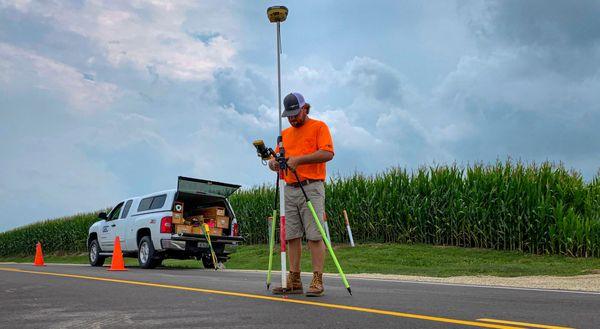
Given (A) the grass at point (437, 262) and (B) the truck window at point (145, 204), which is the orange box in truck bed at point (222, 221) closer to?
(B) the truck window at point (145, 204)

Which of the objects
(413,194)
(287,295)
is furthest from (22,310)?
(413,194)

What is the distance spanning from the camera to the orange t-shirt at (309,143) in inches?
296

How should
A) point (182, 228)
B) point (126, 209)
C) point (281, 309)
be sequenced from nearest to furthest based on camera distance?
point (281, 309)
point (182, 228)
point (126, 209)

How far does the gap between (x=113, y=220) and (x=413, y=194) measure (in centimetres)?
1056

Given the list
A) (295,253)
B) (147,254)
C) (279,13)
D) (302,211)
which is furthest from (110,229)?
(302,211)

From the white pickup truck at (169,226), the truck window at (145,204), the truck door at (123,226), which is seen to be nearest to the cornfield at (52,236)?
the truck door at (123,226)

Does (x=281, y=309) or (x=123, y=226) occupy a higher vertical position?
(x=123, y=226)

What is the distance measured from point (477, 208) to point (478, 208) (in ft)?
0.13

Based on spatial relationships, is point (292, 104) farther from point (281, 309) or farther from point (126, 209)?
point (126, 209)

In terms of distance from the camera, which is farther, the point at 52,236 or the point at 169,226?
the point at 52,236

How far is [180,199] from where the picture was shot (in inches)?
687

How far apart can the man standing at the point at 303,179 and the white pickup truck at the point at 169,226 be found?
29.9 ft

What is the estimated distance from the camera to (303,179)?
757 centimetres

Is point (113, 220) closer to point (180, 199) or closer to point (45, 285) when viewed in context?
point (180, 199)
